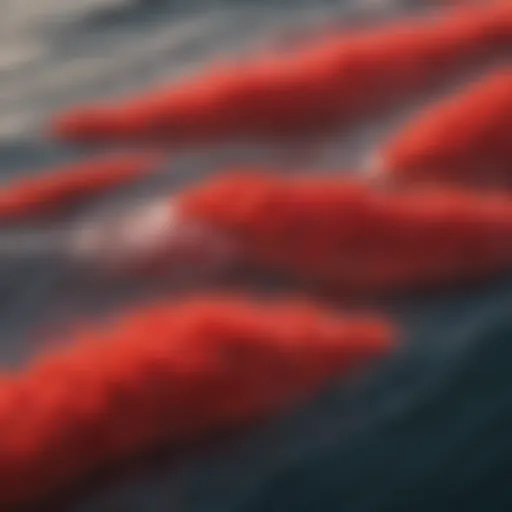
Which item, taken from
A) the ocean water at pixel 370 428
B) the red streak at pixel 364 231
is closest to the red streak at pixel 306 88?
the ocean water at pixel 370 428

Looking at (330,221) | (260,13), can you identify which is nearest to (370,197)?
(330,221)

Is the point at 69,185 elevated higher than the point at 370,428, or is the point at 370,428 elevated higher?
the point at 69,185

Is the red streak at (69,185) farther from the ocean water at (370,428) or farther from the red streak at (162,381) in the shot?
the red streak at (162,381)

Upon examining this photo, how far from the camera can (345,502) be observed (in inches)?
29.9

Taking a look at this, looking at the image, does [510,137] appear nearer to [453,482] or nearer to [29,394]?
[453,482]

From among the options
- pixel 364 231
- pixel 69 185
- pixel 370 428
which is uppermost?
pixel 69 185

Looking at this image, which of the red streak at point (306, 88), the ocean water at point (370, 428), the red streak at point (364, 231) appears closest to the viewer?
the ocean water at point (370, 428)

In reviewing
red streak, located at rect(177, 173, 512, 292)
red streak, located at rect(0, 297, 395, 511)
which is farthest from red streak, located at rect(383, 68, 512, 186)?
red streak, located at rect(0, 297, 395, 511)

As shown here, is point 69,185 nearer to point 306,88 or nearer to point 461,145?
point 306,88

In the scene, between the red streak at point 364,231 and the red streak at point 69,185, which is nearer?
the red streak at point 364,231

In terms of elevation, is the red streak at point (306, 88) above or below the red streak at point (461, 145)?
above

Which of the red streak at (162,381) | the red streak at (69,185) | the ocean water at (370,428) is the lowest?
the ocean water at (370,428)

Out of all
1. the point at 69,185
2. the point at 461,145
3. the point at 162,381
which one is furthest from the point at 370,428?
the point at 69,185

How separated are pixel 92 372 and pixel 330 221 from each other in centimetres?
25
